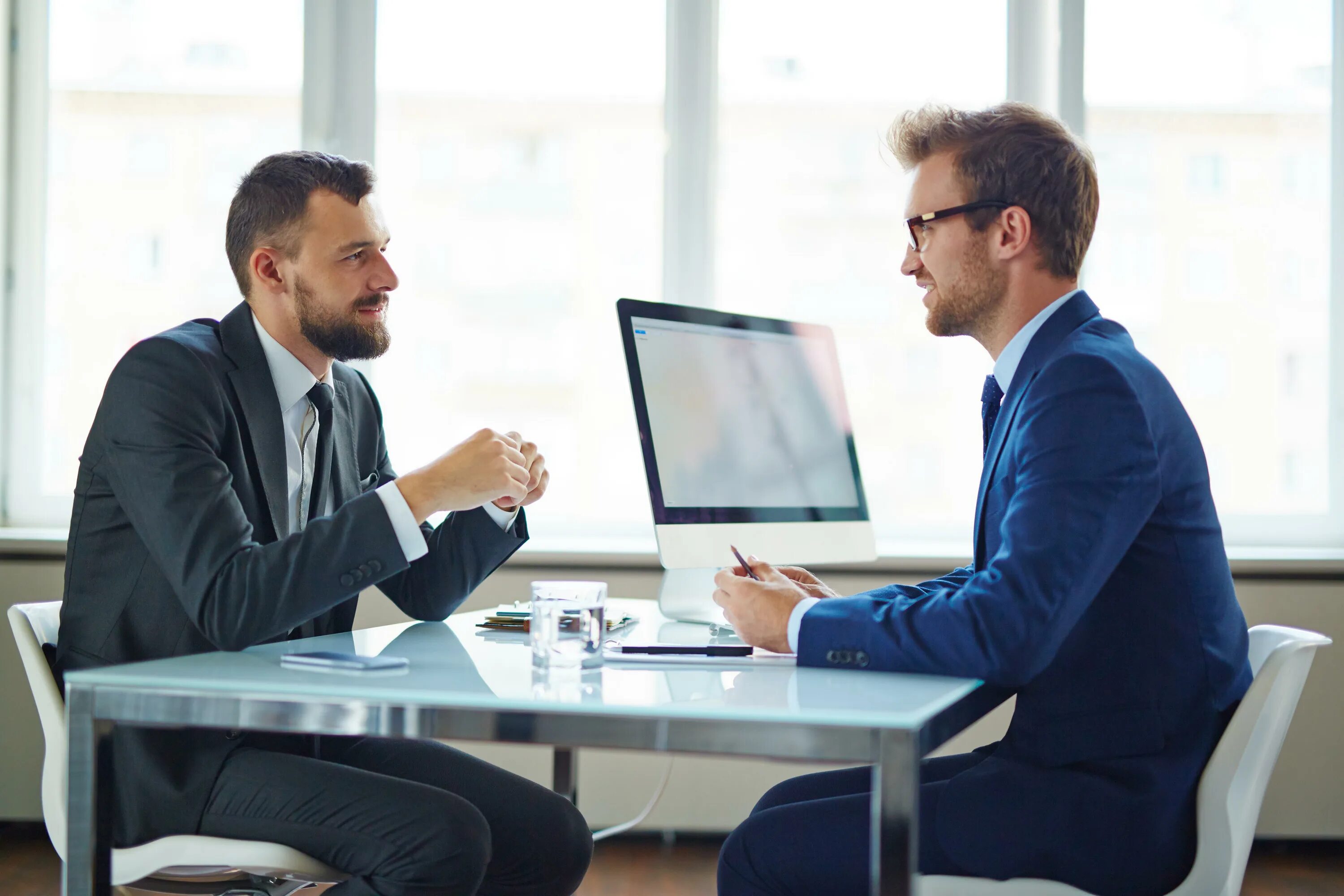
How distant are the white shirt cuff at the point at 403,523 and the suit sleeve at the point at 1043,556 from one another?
48 centimetres

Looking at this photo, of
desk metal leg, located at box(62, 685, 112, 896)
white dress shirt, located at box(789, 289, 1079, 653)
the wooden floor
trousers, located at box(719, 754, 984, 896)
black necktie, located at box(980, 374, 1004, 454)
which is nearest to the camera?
desk metal leg, located at box(62, 685, 112, 896)

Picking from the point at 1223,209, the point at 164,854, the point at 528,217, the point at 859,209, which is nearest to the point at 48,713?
the point at 164,854

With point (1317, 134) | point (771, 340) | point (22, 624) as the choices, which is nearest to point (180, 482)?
point (22, 624)

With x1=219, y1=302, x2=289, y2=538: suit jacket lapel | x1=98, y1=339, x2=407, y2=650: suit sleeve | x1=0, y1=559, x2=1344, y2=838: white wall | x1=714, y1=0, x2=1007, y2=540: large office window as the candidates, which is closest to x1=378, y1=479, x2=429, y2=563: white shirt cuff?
x1=98, y1=339, x2=407, y2=650: suit sleeve

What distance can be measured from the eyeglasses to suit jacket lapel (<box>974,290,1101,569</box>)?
6.8 inches

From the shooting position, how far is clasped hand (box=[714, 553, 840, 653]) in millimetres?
1305

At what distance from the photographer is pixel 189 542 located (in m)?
1.33

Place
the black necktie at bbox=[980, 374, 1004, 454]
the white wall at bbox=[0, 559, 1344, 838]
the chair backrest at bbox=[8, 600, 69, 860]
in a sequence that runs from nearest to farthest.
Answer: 1. the chair backrest at bbox=[8, 600, 69, 860]
2. the black necktie at bbox=[980, 374, 1004, 454]
3. the white wall at bbox=[0, 559, 1344, 838]

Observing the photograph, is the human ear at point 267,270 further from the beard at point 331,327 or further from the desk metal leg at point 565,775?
the desk metal leg at point 565,775

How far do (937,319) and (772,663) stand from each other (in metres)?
0.59

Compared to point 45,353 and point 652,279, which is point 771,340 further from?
point 45,353

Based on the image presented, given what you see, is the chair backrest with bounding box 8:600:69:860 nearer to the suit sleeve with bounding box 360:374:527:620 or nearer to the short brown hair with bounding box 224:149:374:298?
the suit sleeve with bounding box 360:374:527:620

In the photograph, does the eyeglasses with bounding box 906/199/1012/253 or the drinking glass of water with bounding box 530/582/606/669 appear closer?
the drinking glass of water with bounding box 530/582/606/669

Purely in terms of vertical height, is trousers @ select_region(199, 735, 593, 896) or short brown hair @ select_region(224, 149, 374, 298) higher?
short brown hair @ select_region(224, 149, 374, 298)
